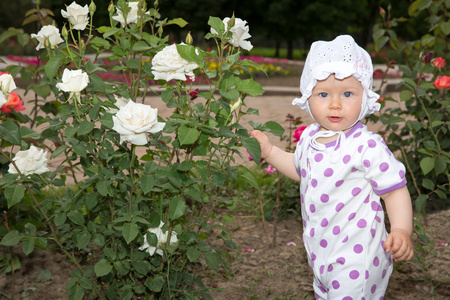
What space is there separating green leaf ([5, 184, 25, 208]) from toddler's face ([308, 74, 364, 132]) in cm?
121

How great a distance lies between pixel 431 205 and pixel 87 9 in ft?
9.64

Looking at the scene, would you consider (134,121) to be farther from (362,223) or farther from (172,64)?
(362,223)

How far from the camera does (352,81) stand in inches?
71.0

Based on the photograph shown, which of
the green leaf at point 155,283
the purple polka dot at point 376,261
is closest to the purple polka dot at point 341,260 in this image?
the purple polka dot at point 376,261

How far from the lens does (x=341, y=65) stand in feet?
5.80

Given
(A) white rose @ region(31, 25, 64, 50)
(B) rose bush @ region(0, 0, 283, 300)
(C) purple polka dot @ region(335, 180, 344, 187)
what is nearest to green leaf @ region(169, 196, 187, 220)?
(B) rose bush @ region(0, 0, 283, 300)

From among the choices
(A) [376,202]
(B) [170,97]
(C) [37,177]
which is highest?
(B) [170,97]

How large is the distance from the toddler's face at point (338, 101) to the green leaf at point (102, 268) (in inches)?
41.8

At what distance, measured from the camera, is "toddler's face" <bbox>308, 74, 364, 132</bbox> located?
1.81 meters

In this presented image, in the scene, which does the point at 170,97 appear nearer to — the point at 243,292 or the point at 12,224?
the point at 243,292

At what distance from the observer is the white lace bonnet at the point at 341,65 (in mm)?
1770

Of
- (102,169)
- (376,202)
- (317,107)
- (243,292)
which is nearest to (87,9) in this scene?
(102,169)

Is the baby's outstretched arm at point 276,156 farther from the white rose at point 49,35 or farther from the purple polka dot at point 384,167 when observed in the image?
the white rose at point 49,35

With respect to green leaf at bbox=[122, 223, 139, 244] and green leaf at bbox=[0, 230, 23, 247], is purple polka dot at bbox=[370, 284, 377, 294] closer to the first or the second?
green leaf at bbox=[122, 223, 139, 244]
